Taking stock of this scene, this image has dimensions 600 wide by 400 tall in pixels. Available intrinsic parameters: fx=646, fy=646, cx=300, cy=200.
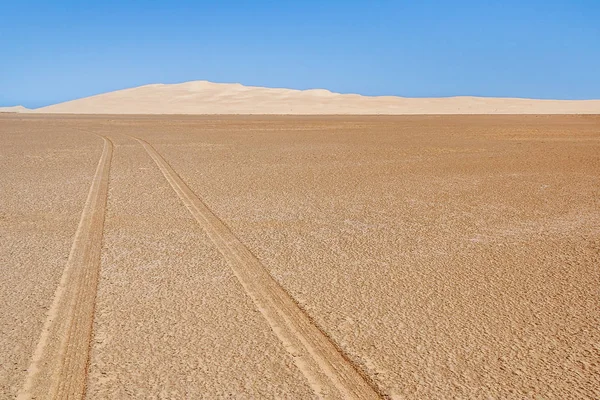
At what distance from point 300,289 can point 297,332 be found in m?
0.90

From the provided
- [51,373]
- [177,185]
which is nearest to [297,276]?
[51,373]

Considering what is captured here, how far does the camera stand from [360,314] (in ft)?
14.6

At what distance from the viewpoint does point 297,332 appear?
13.5ft

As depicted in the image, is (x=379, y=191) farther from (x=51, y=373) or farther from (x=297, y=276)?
(x=51, y=373)

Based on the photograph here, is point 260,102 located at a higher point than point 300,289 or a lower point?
higher

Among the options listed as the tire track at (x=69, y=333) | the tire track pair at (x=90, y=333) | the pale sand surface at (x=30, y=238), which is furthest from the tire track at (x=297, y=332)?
the pale sand surface at (x=30, y=238)

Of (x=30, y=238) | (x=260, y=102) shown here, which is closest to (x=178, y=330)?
(x=30, y=238)

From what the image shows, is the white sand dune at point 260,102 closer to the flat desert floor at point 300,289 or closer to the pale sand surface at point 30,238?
the pale sand surface at point 30,238

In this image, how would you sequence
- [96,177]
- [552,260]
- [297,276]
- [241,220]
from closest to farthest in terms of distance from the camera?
[297,276]
[552,260]
[241,220]
[96,177]

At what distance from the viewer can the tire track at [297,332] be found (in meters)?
3.39

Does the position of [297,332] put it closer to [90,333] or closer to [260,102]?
[90,333]

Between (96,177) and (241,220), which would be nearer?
(241,220)

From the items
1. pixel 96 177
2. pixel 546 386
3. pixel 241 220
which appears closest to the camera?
pixel 546 386

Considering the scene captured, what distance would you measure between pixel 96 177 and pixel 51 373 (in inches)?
332
